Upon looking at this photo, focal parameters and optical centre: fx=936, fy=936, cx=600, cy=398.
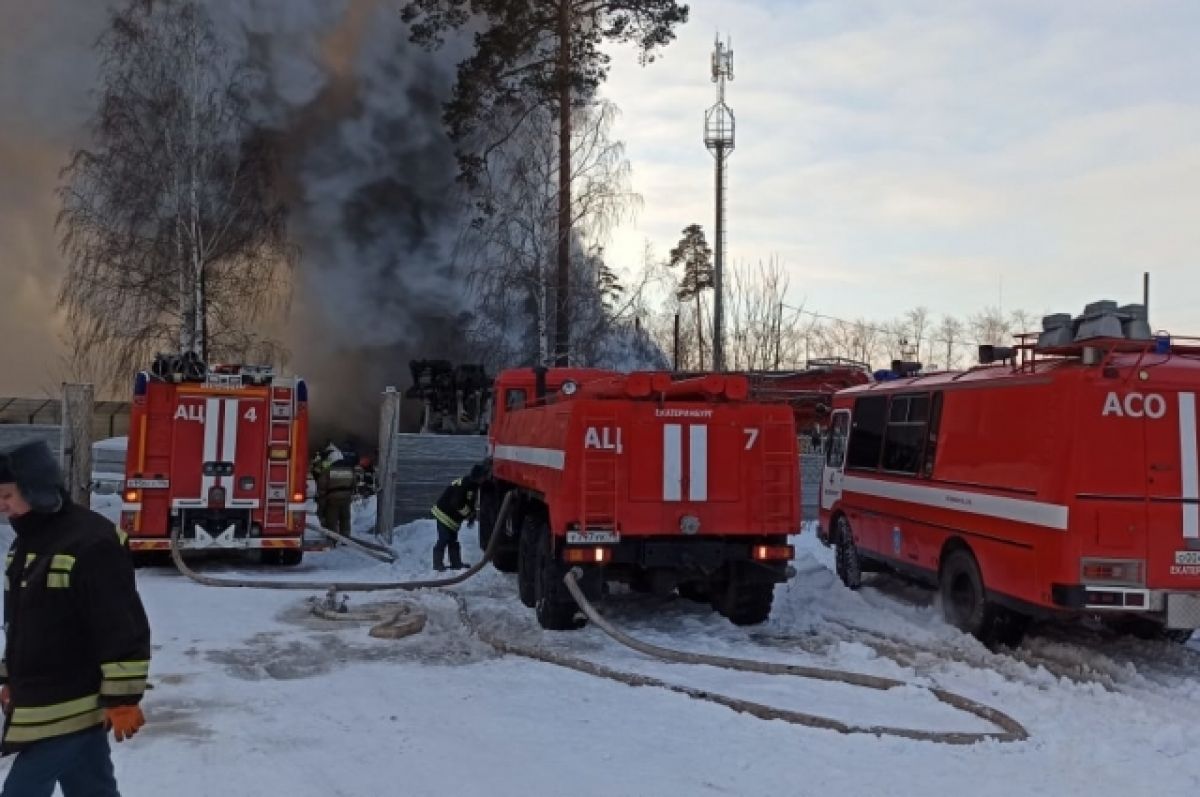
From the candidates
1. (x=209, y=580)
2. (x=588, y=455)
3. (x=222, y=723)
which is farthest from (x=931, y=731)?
(x=209, y=580)

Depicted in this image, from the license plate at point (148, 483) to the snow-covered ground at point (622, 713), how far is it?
2.82 meters

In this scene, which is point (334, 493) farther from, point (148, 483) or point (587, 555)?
point (587, 555)

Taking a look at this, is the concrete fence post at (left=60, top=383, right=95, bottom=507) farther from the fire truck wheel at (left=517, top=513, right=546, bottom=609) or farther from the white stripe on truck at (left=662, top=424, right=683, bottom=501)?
the white stripe on truck at (left=662, top=424, right=683, bottom=501)

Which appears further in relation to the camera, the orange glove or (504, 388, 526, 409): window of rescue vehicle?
(504, 388, 526, 409): window of rescue vehicle

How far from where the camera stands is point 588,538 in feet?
26.0

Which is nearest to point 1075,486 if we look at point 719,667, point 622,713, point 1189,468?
point 1189,468

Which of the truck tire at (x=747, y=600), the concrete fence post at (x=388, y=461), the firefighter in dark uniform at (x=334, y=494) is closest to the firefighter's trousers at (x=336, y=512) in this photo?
the firefighter in dark uniform at (x=334, y=494)

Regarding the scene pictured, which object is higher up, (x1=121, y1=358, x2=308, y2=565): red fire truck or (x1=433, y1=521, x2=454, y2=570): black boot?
(x1=121, y1=358, x2=308, y2=565): red fire truck

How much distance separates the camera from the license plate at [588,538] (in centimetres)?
794

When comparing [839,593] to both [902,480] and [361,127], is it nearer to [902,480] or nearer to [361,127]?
[902,480]

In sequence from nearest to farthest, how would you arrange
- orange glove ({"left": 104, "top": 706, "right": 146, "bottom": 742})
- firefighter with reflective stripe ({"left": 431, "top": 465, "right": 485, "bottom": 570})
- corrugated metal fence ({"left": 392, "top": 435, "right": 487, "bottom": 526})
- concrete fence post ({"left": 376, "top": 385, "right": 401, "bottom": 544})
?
orange glove ({"left": 104, "top": 706, "right": 146, "bottom": 742}) → firefighter with reflective stripe ({"left": 431, "top": 465, "right": 485, "bottom": 570}) → concrete fence post ({"left": 376, "top": 385, "right": 401, "bottom": 544}) → corrugated metal fence ({"left": 392, "top": 435, "right": 487, "bottom": 526})

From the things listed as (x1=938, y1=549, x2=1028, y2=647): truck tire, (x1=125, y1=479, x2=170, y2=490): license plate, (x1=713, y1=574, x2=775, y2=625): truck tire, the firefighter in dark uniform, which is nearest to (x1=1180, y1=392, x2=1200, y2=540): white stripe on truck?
(x1=938, y1=549, x2=1028, y2=647): truck tire

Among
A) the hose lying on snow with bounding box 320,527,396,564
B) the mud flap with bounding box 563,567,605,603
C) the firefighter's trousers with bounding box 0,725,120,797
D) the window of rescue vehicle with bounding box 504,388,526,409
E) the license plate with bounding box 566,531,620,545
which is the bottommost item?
the hose lying on snow with bounding box 320,527,396,564

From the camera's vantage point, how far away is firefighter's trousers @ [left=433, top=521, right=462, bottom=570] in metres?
12.0
